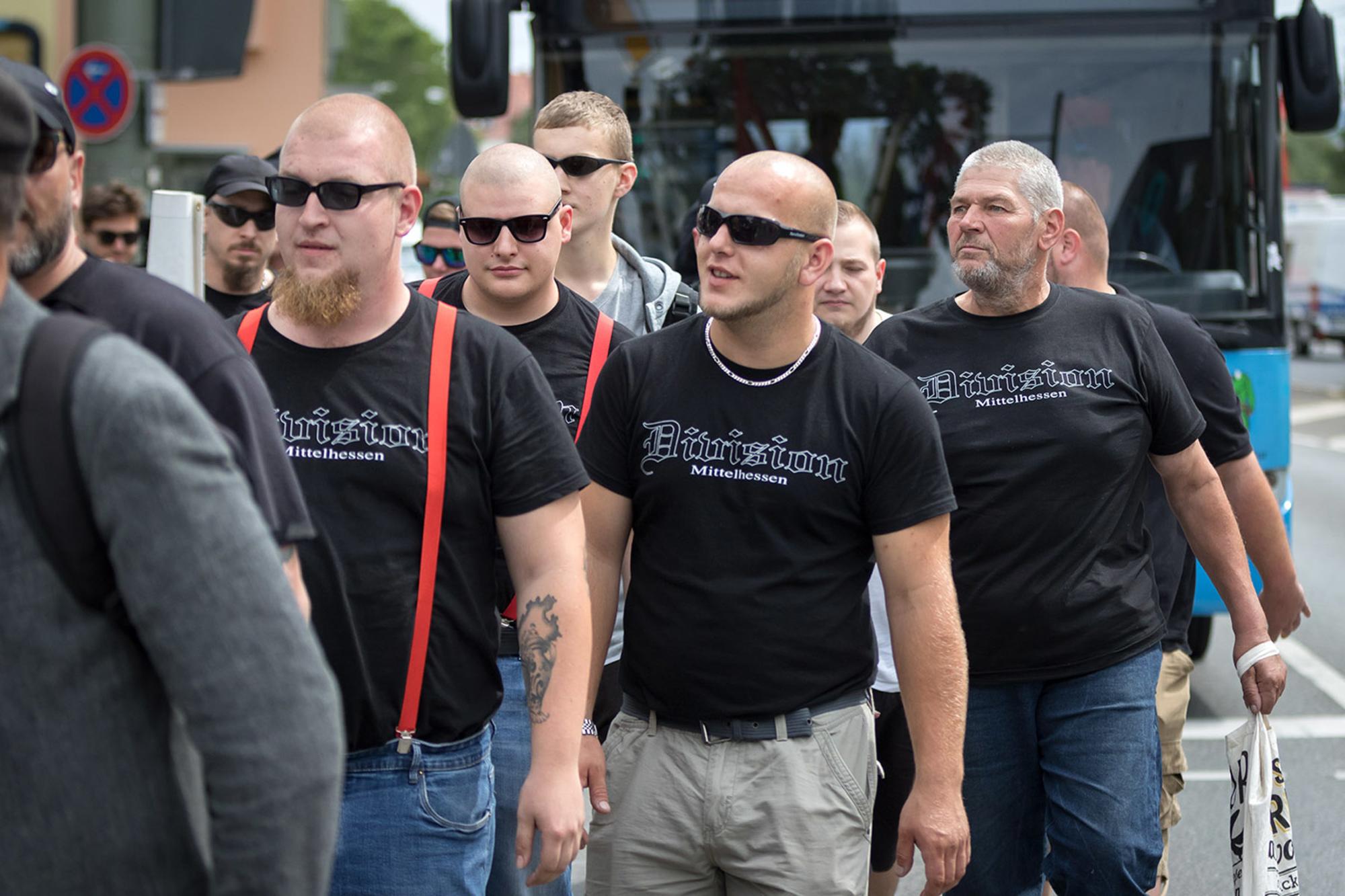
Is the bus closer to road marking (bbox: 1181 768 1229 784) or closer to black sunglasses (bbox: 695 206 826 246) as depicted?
road marking (bbox: 1181 768 1229 784)

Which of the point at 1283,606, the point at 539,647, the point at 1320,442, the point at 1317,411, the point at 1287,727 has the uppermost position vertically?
the point at 539,647

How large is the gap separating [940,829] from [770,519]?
0.66 m

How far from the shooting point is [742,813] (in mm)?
3215

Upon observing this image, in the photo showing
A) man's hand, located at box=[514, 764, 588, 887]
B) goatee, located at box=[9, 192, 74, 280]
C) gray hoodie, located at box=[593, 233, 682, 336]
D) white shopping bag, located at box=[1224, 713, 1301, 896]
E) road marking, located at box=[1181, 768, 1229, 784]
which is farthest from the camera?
road marking, located at box=[1181, 768, 1229, 784]

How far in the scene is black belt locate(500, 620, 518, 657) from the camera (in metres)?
3.66

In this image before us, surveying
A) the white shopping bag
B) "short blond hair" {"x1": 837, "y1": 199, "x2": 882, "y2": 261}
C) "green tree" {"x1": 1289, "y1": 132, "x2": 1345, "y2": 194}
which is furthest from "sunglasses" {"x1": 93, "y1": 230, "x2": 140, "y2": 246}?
"green tree" {"x1": 1289, "y1": 132, "x2": 1345, "y2": 194}

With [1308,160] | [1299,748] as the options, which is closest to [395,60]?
[1308,160]

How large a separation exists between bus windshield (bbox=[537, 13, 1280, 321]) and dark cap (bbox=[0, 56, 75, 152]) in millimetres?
5180

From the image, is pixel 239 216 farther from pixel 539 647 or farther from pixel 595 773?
pixel 539 647

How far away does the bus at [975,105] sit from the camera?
7273mm

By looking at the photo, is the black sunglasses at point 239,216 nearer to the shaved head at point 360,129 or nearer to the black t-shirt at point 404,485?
the shaved head at point 360,129

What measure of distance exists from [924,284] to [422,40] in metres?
73.1

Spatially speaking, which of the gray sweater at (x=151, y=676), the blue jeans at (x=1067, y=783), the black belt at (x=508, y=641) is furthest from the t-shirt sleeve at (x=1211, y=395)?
the gray sweater at (x=151, y=676)

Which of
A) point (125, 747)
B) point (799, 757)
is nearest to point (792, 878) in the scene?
point (799, 757)
